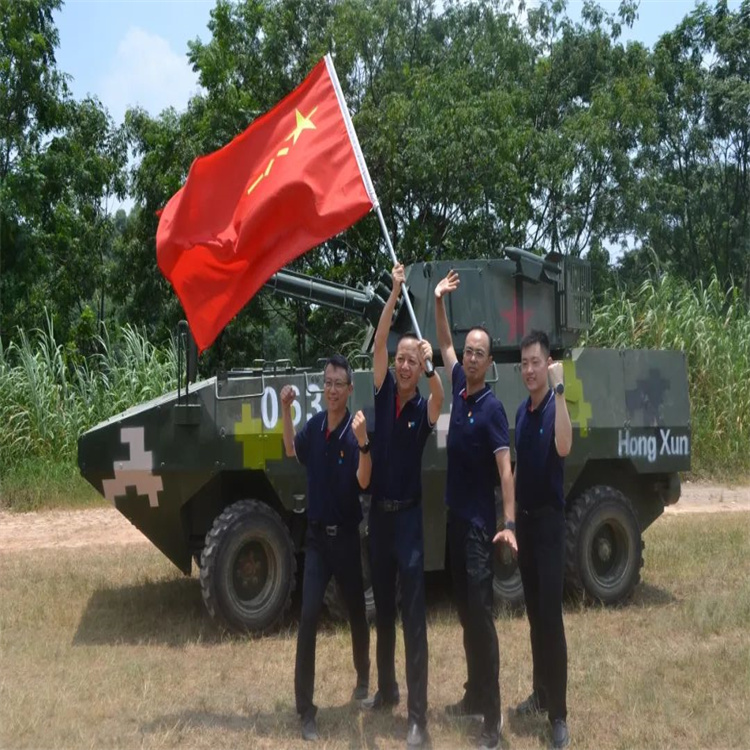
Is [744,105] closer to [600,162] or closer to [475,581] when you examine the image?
[600,162]

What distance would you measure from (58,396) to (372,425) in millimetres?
8873

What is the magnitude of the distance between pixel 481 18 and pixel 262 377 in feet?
54.2

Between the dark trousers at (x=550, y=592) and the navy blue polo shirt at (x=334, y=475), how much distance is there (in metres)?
0.80

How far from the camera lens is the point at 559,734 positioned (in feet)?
17.0

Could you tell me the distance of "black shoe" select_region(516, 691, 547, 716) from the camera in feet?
18.4

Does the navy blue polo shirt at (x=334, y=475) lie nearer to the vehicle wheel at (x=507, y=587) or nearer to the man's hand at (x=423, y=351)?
the man's hand at (x=423, y=351)

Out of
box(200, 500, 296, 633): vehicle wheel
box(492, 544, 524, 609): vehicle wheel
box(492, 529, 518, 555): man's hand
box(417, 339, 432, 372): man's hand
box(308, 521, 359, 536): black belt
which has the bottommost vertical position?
box(492, 544, 524, 609): vehicle wheel

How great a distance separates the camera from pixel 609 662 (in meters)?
6.63

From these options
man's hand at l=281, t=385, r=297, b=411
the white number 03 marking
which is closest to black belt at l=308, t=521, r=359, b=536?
man's hand at l=281, t=385, r=297, b=411

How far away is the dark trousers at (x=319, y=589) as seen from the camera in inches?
213

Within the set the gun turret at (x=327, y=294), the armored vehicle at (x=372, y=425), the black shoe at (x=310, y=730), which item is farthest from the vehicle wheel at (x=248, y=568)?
the black shoe at (x=310, y=730)

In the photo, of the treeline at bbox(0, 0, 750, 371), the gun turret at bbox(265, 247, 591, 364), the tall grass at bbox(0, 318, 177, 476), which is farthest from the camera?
the treeline at bbox(0, 0, 750, 371)

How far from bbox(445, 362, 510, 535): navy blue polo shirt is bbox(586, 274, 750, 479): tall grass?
12.1 meters

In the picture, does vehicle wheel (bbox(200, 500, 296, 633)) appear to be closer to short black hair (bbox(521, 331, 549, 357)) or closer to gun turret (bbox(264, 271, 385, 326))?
gun turret (bbox(264, 271, 385, 326))
